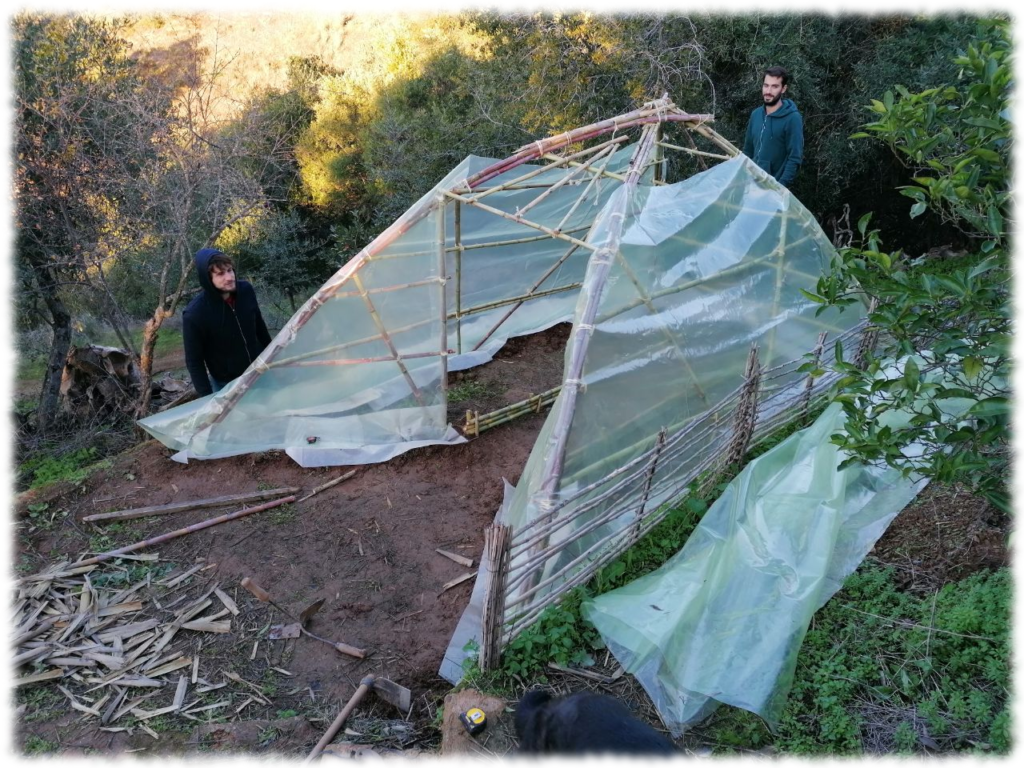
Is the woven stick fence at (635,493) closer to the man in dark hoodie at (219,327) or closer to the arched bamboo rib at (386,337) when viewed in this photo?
the arched bamboo rib at (386,337)

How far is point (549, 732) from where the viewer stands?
2.30 meters

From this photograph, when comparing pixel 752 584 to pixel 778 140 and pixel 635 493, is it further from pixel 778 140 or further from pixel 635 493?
pixel 778 140

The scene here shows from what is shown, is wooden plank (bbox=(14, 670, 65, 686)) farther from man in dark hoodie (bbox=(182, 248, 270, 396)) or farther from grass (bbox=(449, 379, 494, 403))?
grass (bbox=(449, 379, 494, 403))

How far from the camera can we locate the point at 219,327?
5609 millimetres

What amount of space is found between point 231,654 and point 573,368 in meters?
2.56

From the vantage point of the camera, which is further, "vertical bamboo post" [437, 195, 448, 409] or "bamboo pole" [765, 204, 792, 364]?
"bamboo pole" [765, 204, 792, 364]

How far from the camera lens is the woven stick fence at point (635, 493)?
3.67 m

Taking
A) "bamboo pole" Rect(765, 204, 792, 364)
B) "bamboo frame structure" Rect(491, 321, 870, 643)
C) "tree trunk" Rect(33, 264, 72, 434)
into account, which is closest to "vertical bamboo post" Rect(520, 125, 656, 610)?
"bamboo frame structure" Rect(491, 321, 870, 643)

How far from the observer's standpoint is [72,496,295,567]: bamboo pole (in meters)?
4.69

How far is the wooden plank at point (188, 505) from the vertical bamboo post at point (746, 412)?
3.28 meters

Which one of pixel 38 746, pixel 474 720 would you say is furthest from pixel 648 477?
pixel 38 746

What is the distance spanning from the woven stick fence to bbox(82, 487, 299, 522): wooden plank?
2188mm

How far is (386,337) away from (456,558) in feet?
6.56

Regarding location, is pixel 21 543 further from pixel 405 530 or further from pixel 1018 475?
pixel 1018 475
